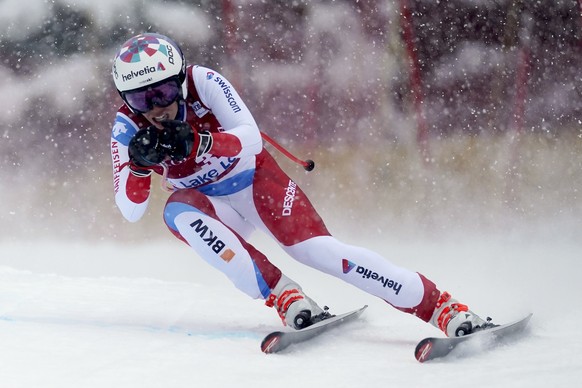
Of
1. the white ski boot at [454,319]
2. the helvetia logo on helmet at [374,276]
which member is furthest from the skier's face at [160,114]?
the white ski boot at [454,319]

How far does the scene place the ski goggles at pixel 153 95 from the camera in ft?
10.8

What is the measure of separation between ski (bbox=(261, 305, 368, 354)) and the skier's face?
108 cm

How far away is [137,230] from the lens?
6.32m

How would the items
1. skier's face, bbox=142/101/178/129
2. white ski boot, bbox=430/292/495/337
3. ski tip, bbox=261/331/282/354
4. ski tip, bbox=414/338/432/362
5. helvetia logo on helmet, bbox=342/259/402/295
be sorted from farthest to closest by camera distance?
skier's face, bbox=142/101/178/129 < helvetia logo on helmet, bbox=342/259/402/295 < white ski boot, bbox=430/292/495/337 < ski tip, bbox=261/331/282/354 < ski tip, bbox=414/338/432/362

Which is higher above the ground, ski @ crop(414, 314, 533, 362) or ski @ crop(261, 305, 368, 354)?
ski @ crop(414, 314, 533, 362)

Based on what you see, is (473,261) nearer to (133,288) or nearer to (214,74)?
(133,288)

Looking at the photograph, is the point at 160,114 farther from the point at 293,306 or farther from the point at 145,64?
the point at 293,306

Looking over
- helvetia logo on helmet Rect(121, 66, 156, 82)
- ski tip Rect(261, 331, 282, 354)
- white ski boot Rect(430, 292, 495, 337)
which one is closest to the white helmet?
helvetia logo on helmet Rect(121, 66, 156, 82)

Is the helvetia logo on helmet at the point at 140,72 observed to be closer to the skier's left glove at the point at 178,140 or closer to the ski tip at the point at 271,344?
the skier's left glove at the point at 178,140

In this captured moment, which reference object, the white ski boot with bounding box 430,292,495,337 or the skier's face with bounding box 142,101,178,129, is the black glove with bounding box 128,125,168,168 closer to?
the skier's face with bounding box 142,101,178,129

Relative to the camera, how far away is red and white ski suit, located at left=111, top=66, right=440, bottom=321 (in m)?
3.27

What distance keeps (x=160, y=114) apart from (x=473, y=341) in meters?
1.64

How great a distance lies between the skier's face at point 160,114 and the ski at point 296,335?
108 centimetres

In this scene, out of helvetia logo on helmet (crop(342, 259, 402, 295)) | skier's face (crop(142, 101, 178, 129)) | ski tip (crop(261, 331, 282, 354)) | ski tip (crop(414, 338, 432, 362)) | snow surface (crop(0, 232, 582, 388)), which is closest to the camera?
snow surface (crop(0, 232, 582, 388))
